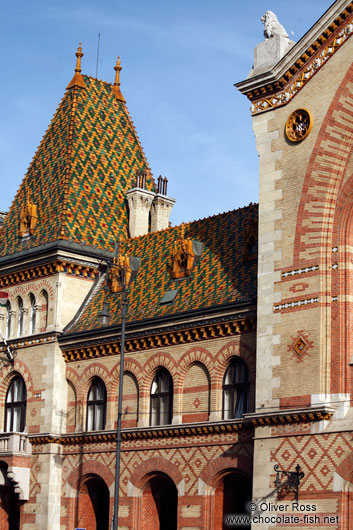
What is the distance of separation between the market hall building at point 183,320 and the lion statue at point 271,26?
59mm

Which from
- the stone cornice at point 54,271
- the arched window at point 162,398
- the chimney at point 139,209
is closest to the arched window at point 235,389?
the arched window at point 162,398

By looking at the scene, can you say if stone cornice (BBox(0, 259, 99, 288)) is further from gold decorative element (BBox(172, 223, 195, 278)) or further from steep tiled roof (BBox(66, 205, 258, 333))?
gold decorative element (BBox(172, 223, 195, 278))

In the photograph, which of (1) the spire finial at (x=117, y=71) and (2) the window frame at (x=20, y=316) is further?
(1) the spire finial at (x=117, y=71)

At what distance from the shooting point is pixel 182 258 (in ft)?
137

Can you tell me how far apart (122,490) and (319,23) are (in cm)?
1790

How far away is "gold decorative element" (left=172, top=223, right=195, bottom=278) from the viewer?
41.4 metres

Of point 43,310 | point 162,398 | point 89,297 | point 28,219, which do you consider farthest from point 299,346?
point 28,219

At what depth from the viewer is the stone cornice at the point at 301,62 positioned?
110ft

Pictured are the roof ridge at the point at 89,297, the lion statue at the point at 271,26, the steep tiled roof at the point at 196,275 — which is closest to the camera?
the lion statue at the point at 271,26

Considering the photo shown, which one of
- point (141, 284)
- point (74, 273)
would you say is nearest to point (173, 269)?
point (141, 284)

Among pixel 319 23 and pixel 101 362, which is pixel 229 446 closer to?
pixel 101 362

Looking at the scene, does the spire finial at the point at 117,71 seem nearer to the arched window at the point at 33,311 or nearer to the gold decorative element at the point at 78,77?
the gold decorative element at the point at 78,77

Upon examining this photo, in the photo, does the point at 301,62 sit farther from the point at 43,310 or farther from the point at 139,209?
the point at 43,310

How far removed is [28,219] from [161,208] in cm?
628
